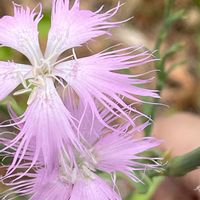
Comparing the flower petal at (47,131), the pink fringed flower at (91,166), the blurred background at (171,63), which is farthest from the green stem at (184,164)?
the blurred background at (171,63)


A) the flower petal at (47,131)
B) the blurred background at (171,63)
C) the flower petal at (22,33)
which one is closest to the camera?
the flower petal at (47,131)

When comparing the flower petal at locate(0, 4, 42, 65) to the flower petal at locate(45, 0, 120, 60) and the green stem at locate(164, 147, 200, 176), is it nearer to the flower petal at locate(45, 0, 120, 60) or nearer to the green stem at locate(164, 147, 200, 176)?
the flower petal at locate(45, 0, 120, 60)

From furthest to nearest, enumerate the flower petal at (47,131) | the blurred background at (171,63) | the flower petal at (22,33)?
the blurred background at (171,63)
the flower petal at (22,33)
the flower petal at (47,131)

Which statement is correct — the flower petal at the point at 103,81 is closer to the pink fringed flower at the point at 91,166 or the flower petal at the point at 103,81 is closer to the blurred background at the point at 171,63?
the pink fringed flower at the point at 91,166

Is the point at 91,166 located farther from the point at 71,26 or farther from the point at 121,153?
the point at 71,26

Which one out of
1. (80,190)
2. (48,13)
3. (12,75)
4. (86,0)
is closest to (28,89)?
(12,75)

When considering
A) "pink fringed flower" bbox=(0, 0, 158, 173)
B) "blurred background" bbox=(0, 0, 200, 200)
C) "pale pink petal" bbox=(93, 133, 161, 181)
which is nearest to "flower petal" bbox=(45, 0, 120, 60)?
"pink fringed flower" bbox=(0, 0, 158, 173)
